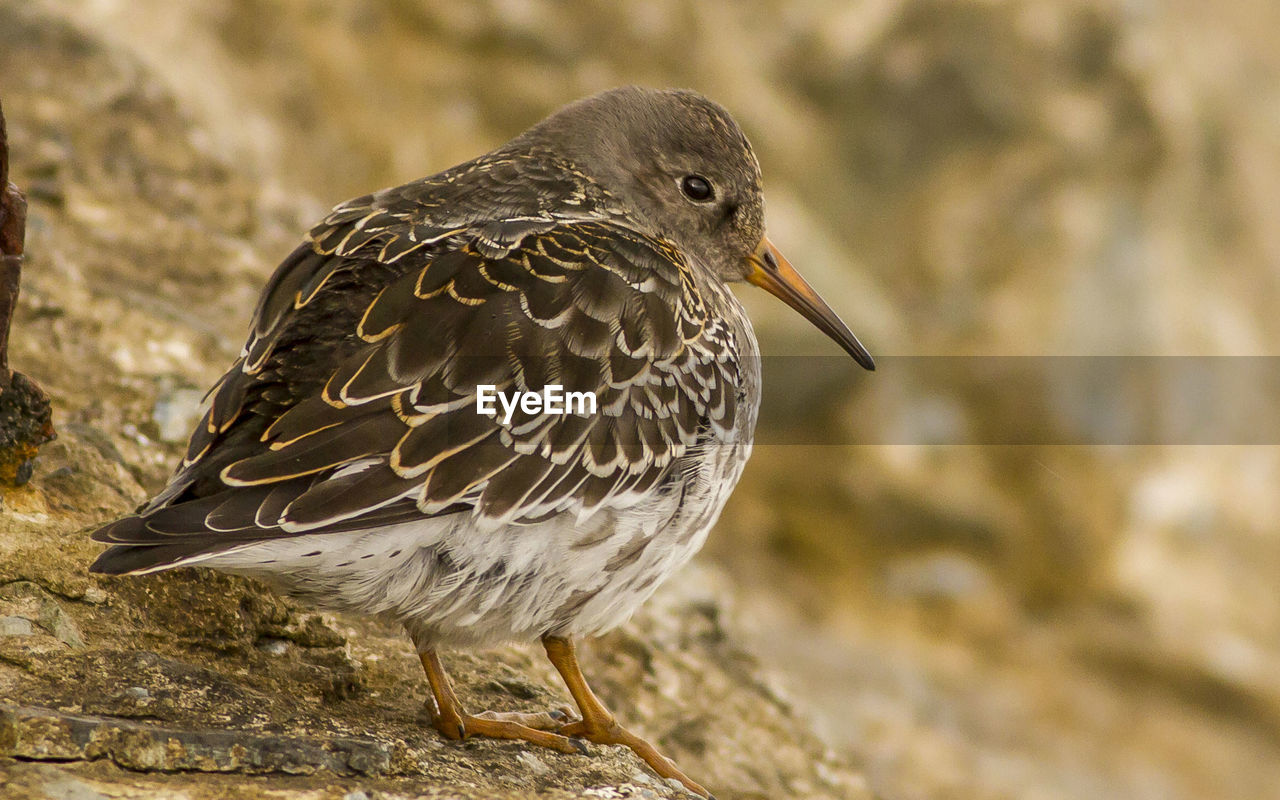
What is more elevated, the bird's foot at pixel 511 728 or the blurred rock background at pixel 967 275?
the blurred rock background at pixel 967 275

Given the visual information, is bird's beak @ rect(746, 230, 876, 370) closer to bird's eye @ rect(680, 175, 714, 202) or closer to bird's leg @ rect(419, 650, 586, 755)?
bird's eye @ rect(680, 175, 714, 202)

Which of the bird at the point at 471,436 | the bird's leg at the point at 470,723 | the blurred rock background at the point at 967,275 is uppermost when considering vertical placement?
the blurred rock background at the point at 967,275

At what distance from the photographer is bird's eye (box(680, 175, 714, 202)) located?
15.8 feet

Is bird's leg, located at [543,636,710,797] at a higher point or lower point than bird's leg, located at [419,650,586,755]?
higher

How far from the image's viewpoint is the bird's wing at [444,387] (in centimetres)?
324

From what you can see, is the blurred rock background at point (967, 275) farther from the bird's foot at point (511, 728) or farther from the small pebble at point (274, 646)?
the small pebble at point (274, 646)

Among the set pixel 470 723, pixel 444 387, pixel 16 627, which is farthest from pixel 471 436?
pixel 16 627

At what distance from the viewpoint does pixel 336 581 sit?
11.1ft

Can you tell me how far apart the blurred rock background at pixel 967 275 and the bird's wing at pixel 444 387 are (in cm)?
527

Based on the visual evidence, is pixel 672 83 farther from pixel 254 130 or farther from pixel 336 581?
pixel 336 581

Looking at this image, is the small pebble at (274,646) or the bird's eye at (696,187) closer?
the small pebble at (274,646)

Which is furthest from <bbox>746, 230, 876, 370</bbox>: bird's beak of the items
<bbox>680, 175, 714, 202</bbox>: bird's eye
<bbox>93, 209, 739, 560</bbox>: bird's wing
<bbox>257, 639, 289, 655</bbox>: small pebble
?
<bbox>257, 639, 289, 655</bbox>: small pebble

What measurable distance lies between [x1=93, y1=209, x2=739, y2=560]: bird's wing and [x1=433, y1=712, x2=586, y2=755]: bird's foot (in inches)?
27.4

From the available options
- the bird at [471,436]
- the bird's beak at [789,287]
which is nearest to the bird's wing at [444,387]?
the bird at [471,436]
